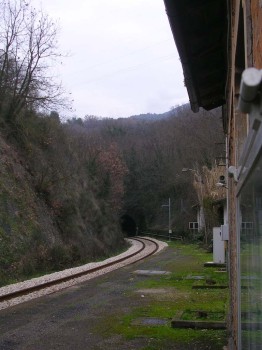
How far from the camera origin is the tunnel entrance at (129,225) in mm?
83000

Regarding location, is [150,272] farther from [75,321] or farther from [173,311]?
[75,321]

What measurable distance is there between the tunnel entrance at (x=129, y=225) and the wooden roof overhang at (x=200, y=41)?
247 feet

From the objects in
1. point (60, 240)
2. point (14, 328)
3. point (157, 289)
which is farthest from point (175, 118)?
point (14, 328)

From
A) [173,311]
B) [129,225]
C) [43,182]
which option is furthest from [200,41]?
[129,225]

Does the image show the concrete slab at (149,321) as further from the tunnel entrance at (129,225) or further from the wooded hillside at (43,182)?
the tunnel entrance at (129,225)

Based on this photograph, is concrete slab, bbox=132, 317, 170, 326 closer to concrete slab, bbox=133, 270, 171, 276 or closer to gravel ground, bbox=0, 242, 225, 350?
gravel ground, bbox=0, 242, 225, 350

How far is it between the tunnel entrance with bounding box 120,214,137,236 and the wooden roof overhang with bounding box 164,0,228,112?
247 ft

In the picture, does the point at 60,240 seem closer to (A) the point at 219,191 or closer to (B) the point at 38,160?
(B) the point at 38,160

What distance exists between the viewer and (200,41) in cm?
575

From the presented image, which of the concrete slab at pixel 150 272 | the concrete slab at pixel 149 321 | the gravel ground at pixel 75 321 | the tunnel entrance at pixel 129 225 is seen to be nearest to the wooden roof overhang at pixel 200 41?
the gravel ground at pixel 75 321

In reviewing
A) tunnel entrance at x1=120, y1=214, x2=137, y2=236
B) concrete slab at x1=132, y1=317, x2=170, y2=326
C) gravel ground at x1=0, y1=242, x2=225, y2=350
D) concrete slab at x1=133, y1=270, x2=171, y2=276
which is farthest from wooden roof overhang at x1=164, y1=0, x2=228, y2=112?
tunnel entrance at x1=120, y1=214, x2=137, y2=236

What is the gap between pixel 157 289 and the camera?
16.0m

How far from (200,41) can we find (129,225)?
79.1m

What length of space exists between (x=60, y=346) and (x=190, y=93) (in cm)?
437
